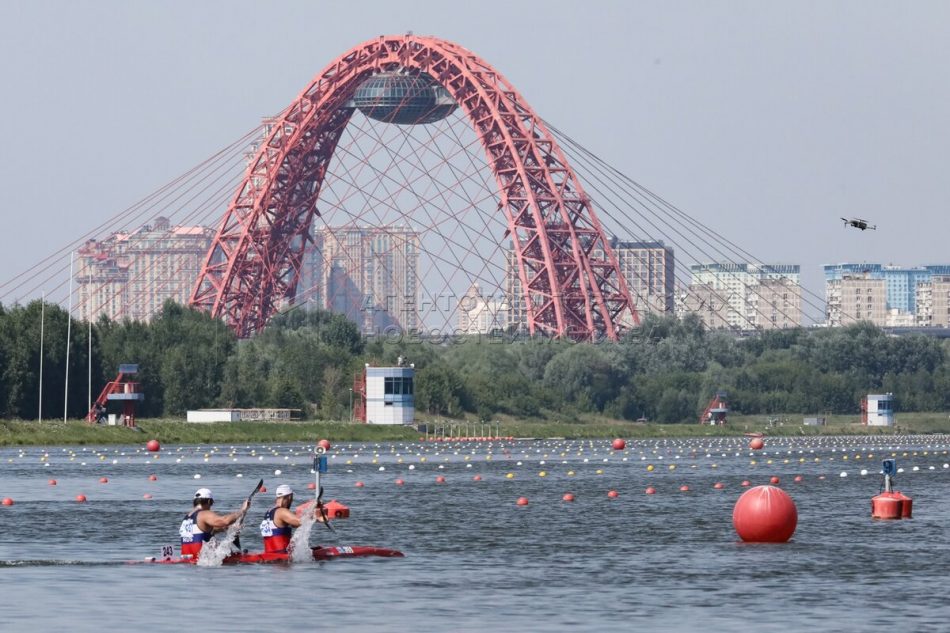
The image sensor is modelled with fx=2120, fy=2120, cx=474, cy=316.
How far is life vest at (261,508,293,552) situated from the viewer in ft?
129

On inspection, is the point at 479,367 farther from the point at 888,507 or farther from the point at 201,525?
the point at 201,525

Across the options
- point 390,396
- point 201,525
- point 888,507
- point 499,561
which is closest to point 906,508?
point 888,507

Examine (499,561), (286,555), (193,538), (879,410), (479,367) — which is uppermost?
(479,367)

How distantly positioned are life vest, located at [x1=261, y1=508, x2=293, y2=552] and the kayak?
12 centimetres

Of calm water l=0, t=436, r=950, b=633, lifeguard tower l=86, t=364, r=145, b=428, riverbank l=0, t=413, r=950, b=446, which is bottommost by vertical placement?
calm water l=0, t=436, r=950, b=633

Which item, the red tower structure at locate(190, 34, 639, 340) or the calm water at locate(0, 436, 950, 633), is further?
the red tower structure at locate(190, 34, 639, 340)

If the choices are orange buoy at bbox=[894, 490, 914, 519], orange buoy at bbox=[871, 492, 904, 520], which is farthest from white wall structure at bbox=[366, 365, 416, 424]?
orange buoy at bbox=[871, 492, 904, 520]

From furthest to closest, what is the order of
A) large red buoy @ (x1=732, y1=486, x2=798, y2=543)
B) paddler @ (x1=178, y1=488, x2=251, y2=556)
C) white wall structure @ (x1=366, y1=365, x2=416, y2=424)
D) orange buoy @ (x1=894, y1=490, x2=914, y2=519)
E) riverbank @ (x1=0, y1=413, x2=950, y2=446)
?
white wall structure @ (x1=366, y1=365, x2=416, y2=424)
riverbank @ (x1=0, y1=413, x2=950, y2=446)
orange buoy @ (x1=894, y1=490, x2=914, y2=519)
large red buoy @ (x1=732, y1=486, x2=798, y2=543)
paddler @ (x1=178, y1=488, x2=251, y2=556)

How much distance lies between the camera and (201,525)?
128 feet

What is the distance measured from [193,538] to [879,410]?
350 feet

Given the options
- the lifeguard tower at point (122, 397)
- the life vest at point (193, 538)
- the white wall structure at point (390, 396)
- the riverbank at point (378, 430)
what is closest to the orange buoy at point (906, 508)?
the life vest at point (193, 538)

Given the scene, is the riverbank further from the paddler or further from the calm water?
the paddler

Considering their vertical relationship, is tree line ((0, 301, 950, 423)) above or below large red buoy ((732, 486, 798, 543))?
above

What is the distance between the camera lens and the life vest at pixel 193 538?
1542 inches
